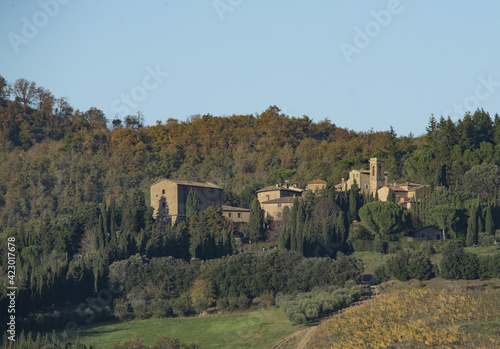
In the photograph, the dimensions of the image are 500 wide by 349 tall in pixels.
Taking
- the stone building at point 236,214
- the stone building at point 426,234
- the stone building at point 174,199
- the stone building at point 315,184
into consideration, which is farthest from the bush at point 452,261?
the stone building at point 315,184

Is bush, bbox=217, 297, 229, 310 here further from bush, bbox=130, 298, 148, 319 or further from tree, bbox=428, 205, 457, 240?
tree, bbox=428, 205, 457, 240

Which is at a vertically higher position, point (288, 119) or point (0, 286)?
point (288, 119)

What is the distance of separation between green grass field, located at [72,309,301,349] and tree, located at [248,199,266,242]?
12786mm

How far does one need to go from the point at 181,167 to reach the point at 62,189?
11997mm

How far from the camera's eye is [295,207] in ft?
220

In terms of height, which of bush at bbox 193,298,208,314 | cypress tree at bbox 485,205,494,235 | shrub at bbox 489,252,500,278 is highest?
cypress tree at bbox 485,205,494,235

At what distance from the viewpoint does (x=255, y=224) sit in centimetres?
6819

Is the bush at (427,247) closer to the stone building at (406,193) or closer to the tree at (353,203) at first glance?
the tree at (353,203)

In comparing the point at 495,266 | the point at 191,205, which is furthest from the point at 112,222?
the point at 495,266

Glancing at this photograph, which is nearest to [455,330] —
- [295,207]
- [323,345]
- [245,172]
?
[323,345]

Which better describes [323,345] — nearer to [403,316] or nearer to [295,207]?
[403,316]

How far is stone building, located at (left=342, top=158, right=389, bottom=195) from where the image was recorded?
7525 centimetres

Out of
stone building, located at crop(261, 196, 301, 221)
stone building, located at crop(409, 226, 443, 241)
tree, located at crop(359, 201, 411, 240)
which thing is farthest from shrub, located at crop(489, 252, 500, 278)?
stone building, located at crop(261, 196, 301, 221)

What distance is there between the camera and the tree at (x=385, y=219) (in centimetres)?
6569
